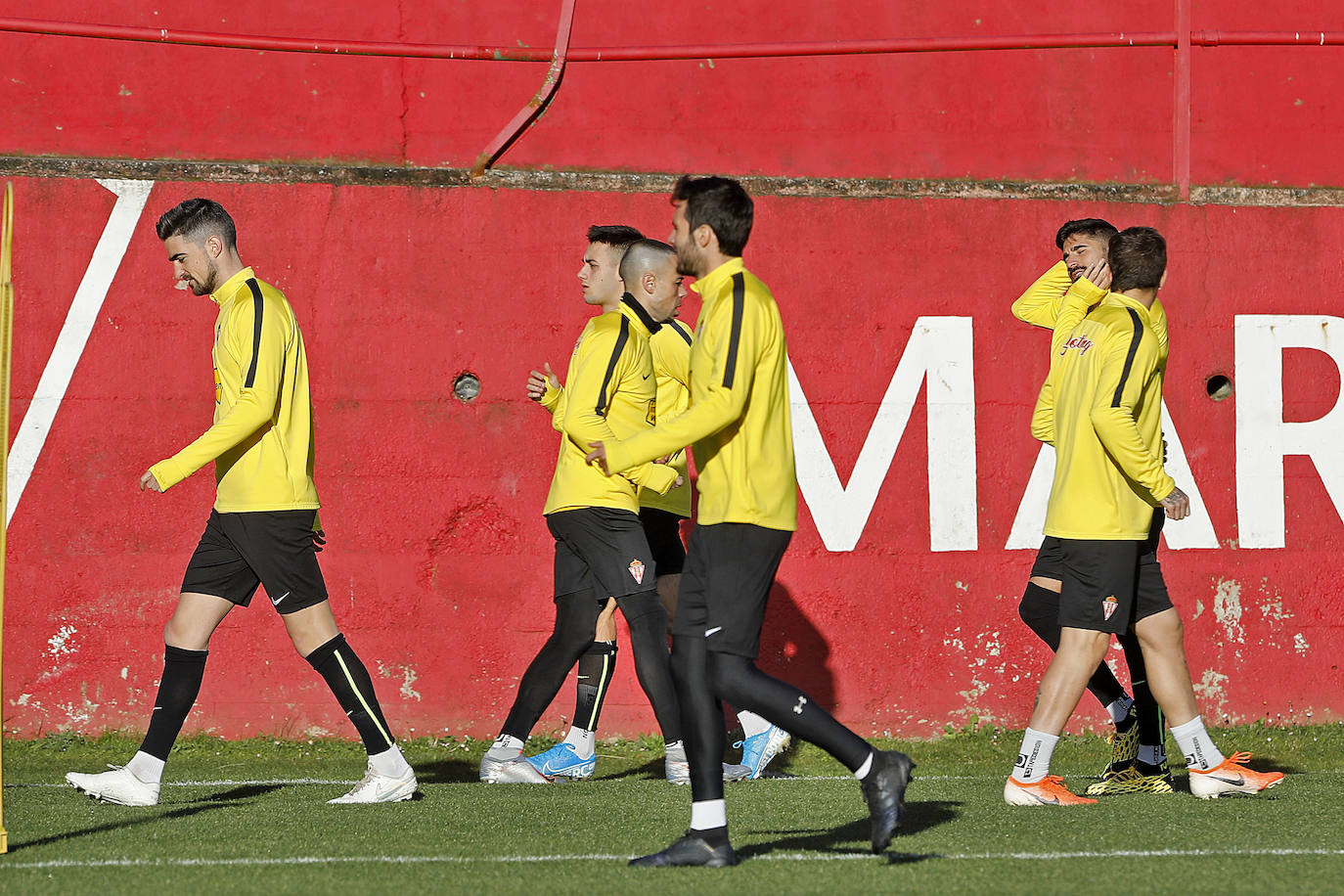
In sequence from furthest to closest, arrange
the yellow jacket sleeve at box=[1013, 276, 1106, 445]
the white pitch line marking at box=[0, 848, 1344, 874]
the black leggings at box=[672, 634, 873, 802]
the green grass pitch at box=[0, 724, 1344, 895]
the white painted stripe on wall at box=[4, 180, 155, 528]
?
the white painted stripe on wall at box=[4, 180, 155, 528], the yellow jacket sleeve at box=[1013, 276, 1106, 445], the white pitch line marking at box=[0, 848, 1344, 874], the black leggings at box=[672, 634, 873, 802], the green grass pitch at box=[0, 724, 1344, 895]

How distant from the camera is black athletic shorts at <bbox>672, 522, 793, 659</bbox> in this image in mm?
4109

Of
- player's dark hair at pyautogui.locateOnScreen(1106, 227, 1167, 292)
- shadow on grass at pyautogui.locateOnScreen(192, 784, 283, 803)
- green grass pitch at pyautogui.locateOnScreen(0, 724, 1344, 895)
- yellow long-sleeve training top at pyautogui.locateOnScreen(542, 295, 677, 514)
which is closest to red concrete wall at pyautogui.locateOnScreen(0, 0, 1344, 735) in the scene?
green grass pitch at pyautogui.locateOnScreen(0, 724, 1344, 895)

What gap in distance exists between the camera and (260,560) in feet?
17.2

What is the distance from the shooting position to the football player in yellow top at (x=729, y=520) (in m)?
4.05

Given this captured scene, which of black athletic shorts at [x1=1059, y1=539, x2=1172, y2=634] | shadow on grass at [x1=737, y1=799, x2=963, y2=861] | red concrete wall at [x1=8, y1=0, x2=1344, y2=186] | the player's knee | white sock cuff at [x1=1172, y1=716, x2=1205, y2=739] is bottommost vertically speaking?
shadow on grass at [x1=737, y1=799, x2=963, y2=861]

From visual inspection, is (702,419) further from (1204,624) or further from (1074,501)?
(1204,624)

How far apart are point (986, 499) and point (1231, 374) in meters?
1.42

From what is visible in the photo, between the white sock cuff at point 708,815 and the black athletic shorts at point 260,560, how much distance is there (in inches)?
74.1

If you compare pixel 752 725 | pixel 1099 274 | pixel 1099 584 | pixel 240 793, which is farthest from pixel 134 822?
pixel 1099 274

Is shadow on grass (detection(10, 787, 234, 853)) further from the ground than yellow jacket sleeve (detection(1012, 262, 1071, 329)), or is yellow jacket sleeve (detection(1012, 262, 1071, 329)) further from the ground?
yellow jacket sleeve (detection(1012, 262, 1071, 329))

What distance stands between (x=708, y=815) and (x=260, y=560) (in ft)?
6.68

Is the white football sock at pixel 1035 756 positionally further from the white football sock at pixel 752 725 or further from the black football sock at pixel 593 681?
the black football sock at pixel 593 681

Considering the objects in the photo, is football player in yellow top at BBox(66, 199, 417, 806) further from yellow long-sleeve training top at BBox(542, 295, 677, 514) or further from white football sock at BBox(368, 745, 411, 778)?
yellow long-sleeve training top at BBox(542, 295, 677, 514)

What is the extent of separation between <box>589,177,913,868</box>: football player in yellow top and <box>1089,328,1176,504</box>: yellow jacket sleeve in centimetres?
146
